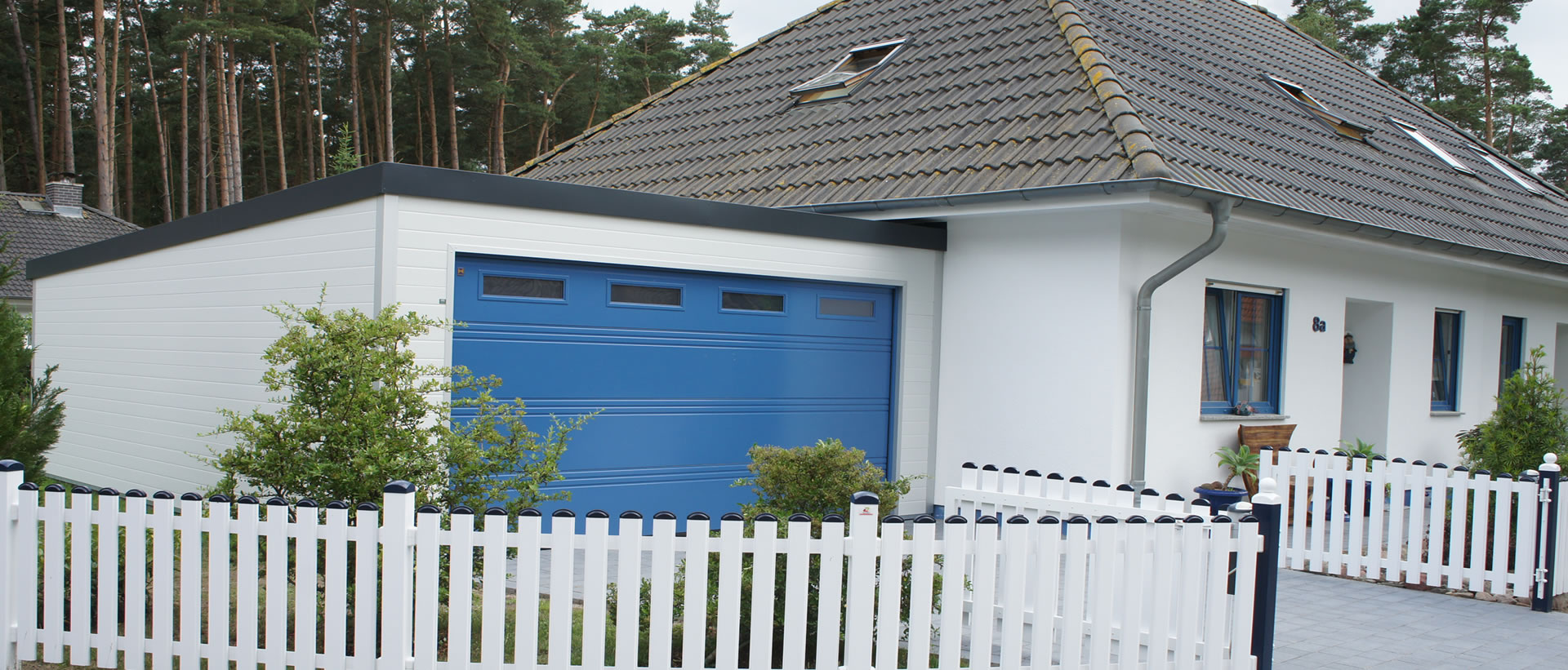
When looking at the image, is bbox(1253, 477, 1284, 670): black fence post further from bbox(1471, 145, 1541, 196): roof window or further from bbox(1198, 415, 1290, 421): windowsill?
bbox(1471, 145, 1541, 196): roof window

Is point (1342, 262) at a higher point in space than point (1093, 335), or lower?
higher

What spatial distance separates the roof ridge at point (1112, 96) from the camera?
8.38 m

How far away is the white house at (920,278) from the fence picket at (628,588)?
360 cm

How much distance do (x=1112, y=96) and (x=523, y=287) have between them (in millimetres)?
5061

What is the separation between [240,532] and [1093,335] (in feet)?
20.9

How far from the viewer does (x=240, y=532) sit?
15.0 feet

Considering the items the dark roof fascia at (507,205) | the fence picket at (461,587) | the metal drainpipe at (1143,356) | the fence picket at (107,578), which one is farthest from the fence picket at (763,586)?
the metal drainpipe at (1143,356)

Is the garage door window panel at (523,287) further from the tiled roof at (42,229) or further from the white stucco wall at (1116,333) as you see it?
the tiled roof at (42,229)

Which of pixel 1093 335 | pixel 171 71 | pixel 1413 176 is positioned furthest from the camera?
pixel 171 71

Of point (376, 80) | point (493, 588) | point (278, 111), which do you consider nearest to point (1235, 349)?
point (493, 588)

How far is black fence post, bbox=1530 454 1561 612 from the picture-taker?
7145 mm

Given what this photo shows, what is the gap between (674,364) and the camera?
881cm

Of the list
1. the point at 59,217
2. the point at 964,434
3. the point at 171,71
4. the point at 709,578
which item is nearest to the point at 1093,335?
the point at 964,434

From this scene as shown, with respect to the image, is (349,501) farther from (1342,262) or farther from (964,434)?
(1342,262)
